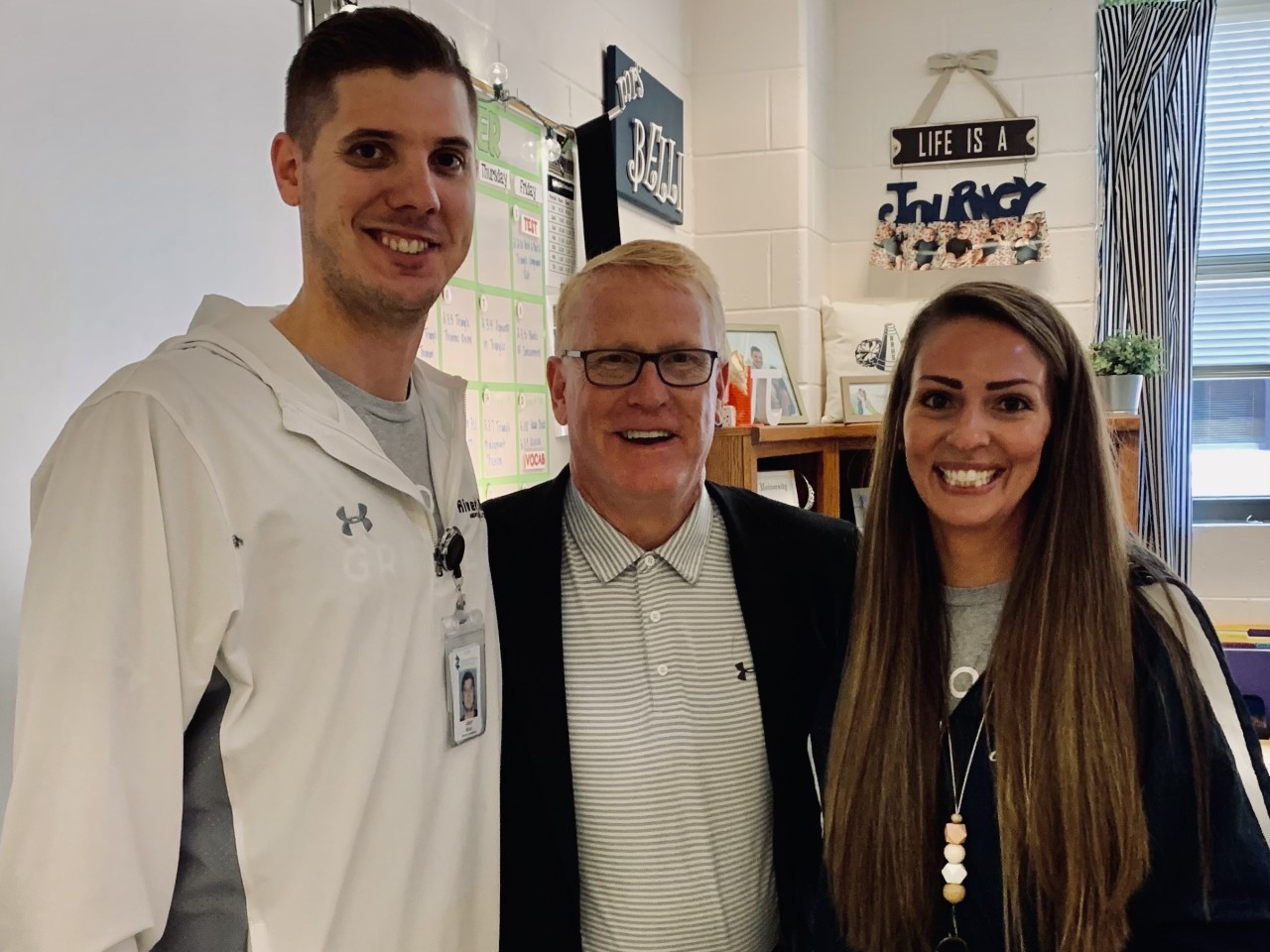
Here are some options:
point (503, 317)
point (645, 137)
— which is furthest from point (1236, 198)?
point (503, 317)

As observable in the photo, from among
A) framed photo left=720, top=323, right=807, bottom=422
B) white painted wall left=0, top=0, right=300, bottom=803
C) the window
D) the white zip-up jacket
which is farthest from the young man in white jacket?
the window

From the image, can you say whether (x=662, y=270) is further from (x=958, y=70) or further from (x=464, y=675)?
(x=958, y=70)

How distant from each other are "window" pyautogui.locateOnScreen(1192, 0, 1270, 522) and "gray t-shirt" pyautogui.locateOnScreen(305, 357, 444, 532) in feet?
10.8

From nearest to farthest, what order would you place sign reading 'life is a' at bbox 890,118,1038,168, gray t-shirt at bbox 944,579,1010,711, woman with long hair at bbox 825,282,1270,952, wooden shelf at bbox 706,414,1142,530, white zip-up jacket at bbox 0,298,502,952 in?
white zip-up jacket at bbox 0,298,502,952 → woman with long hair at bbox 825,282,1270,952 → gray t-shirt at bbox 944,579,1010,711 → wooden shelf at bbox 706,414,1142,530 → sign reading 'life is a' at bbox 890,118,1038,168

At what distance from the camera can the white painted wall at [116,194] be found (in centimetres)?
97

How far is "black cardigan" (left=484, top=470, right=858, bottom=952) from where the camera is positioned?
1.32 metres

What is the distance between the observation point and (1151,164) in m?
3.47

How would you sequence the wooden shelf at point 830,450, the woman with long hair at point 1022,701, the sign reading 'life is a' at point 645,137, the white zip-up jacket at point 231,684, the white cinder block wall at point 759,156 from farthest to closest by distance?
1. the white cinder block wall at point 759,156
2. the wooden shelf at point 830,450
3. the sign reading 'life is a' at point 645,137
4. the woman with long hair at point 1022,701
5. the white zip-up jacket at point 231,684

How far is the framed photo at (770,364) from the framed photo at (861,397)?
0.24 metres

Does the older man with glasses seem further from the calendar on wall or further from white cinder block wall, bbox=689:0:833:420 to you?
white cinder block wall, bbox=689:0:833:420

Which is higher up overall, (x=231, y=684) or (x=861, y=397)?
(x=861, y=397)

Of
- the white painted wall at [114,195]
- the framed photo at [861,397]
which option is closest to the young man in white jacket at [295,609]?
the white painted wall at [114,195]

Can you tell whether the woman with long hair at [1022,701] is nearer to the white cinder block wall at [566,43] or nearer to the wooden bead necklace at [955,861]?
the wooden bead necklace at [955,861]

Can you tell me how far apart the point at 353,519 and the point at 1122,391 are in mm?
2795
